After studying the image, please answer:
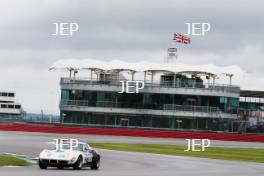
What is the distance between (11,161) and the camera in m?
30.8

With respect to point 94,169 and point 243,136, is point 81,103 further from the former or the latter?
point 94,169

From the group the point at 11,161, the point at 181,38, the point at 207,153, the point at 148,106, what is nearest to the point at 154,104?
the point at 148,106

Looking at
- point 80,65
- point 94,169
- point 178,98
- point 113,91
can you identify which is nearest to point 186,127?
point 178,98

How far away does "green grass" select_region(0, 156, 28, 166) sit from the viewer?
29.3 metres

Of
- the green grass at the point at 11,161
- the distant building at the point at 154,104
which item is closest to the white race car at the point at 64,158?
the green grass at the point at 11,161

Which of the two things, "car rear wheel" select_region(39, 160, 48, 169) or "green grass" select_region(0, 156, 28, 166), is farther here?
"green grass" select_region(0, 156, 28, 166)

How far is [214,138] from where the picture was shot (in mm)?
74250

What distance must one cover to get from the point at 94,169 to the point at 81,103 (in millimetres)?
61602

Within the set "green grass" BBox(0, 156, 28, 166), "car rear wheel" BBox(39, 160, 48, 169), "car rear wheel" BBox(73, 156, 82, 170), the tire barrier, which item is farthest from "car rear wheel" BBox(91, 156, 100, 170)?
the tire barrier

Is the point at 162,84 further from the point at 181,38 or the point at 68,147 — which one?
the point at 68,147

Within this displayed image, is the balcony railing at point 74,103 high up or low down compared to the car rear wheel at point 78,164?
up

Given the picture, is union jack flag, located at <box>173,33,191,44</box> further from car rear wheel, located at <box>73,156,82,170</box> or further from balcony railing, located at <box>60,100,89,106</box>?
car rear wheel, located at <box>73,156,82,170</box>

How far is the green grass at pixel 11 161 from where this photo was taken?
1153 inches

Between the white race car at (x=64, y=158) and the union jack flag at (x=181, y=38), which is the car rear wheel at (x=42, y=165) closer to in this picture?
the white race car at (x=64, y=158)
